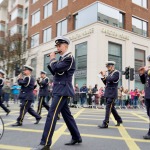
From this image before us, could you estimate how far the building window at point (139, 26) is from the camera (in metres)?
28.0

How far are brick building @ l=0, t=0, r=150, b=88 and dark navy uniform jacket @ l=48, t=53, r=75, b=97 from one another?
18.8 meters

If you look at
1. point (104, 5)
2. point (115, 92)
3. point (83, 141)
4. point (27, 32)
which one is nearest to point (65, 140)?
point (83, 141)

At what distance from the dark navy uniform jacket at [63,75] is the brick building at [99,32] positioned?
18.8 metres

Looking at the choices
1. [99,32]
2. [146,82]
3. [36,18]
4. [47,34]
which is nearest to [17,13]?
[36,18]

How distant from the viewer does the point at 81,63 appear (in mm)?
25766

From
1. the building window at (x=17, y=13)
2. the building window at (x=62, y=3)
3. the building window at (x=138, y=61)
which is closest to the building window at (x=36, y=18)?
the building window at (x=17, y=13)

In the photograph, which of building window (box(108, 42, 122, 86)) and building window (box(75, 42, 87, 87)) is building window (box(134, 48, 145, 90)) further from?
building window (box(75, 42, 87, 87))

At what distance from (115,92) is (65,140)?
9.11 ft

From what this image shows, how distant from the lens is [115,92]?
305 inches

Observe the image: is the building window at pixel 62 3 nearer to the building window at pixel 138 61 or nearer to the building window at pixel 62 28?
the building window at pixel 62 28

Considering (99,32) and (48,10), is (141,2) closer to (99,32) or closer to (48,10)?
(99,32)

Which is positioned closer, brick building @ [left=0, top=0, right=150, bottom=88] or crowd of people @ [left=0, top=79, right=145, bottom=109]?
crowd of people @ [left=0, top=79, right=145, bottom=109]

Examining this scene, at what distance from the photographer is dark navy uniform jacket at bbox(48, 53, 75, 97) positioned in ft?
15.4

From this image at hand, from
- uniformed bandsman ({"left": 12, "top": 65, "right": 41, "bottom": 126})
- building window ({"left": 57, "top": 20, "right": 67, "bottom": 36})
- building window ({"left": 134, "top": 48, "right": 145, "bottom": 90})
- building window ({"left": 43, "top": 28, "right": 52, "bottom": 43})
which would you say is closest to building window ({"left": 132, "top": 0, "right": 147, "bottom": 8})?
building window ({"left": 134, "top": 48, "right": 145, "bottom": 90})
